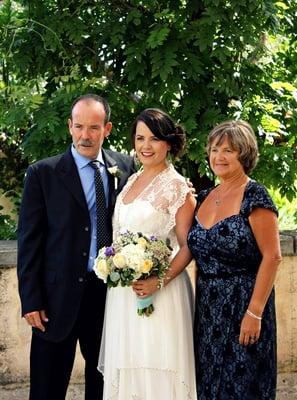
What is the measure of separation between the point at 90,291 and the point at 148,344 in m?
0.45

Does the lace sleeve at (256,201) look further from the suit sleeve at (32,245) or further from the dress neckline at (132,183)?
the suit sleeve at (32,245)

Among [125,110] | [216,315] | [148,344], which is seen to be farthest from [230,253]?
[125,110]

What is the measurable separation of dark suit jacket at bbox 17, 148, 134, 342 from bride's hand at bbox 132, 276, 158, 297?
0.35 m

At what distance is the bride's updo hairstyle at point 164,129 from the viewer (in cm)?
457

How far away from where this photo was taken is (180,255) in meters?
4.51

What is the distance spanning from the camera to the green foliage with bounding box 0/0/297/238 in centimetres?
569

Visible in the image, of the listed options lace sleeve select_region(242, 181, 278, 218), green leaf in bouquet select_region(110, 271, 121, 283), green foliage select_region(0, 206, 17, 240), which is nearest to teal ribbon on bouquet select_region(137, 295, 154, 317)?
green leaf in bouquet select_region(110, 271, 121, 283)

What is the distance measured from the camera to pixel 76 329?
4730mm

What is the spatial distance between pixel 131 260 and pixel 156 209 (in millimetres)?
403

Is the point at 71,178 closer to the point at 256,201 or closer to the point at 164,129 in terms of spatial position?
the point at 164,129

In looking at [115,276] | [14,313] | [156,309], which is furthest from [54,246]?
[14,313]

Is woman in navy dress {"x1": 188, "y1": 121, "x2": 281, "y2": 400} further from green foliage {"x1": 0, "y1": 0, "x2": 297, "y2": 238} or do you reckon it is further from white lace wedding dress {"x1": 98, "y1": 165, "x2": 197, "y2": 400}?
green foliage {"x1": 0, "y1": 0, "x2": 297, "y2": 238}

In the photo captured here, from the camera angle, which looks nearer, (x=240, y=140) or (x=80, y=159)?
(x=240, y=140)

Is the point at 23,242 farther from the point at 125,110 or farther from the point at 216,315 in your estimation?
the point at 125,110
